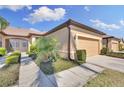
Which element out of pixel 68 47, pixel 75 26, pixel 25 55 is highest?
pixel 75 26

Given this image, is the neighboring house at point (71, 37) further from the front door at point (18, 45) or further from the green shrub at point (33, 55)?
the front door at point (18, 45)

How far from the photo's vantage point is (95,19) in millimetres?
8812

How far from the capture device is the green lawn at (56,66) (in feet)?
24.0

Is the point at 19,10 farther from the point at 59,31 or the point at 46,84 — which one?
the point at 46,84

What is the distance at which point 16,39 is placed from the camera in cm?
1117

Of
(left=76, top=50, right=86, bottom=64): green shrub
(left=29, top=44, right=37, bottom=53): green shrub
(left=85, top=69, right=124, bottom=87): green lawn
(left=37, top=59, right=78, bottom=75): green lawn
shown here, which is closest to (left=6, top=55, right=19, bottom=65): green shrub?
(left=29, top=44, right=37, bottom=53): green shrub

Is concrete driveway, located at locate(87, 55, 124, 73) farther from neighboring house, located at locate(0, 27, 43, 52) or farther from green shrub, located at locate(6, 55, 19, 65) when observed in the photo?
green shrub, located at locate(6, 55, 19, 65)

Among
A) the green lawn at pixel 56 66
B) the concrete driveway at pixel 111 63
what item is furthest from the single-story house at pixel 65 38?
the concrete driveway at pixel 111 63

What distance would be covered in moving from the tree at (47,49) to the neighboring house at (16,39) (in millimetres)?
1490

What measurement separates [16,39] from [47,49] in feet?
11.4

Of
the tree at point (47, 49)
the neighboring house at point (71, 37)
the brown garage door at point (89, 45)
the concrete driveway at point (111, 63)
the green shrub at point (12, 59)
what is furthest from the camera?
the brown garage door at point (89, 45)

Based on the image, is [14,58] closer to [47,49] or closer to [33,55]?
[33,55]
